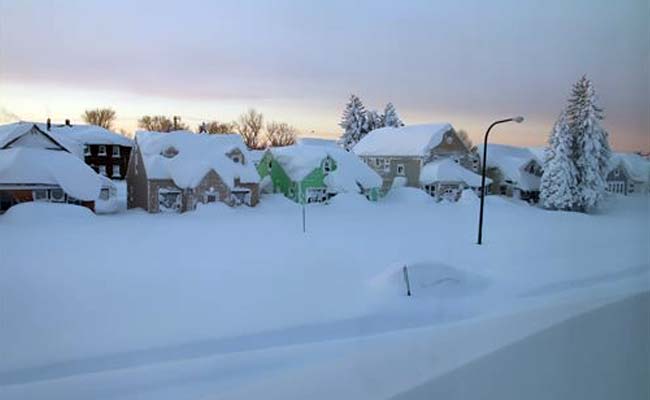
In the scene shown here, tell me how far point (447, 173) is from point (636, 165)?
6.00m

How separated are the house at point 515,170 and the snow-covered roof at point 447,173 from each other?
137 centimetres

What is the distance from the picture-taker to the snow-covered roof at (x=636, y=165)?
179 centimetres

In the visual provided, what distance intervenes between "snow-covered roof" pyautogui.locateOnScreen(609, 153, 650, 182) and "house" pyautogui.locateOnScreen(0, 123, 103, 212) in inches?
115

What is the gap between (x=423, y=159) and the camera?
27.8 ft

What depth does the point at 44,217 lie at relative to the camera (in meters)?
3.77

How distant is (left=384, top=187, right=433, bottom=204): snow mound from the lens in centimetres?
764

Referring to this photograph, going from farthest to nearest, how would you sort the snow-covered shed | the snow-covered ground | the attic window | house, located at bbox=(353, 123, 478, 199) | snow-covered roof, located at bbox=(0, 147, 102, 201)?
house, located at bbox=(353, 123, 478, 199) < the snow-covered shed < the attic window < snow-covered roof, located at bbox=(0, 147, 102, 201) < the snow-covered ground

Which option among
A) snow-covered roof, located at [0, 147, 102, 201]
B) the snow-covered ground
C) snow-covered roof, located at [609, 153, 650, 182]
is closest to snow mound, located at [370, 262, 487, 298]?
the snow-covered ground

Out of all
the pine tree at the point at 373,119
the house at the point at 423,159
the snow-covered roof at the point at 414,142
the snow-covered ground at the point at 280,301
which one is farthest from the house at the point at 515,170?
the snow-covered roof at the point at 414,142

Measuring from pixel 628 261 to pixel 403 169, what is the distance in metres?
6.92

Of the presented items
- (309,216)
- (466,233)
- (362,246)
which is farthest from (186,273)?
(309,216)

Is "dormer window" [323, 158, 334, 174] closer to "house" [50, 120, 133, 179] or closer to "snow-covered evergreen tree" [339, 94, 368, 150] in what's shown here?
"snow-covered evergreen tree" [339, 94, 368, 150]

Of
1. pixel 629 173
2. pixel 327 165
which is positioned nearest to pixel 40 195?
pixel 629 173

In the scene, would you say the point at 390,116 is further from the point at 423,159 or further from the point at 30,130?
the point at 423,159
